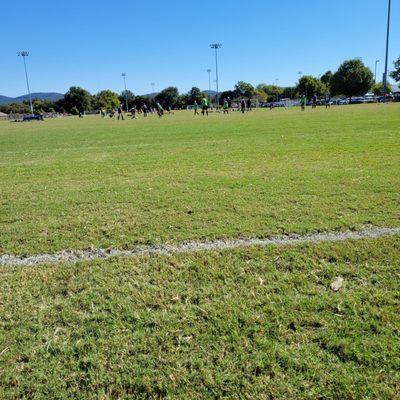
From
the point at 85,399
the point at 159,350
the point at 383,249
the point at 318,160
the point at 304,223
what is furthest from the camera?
the point at 318,160

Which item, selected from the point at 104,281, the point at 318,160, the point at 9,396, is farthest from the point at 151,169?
the point at 9,396

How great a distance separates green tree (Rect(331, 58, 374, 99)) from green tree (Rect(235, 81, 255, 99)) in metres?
43.5

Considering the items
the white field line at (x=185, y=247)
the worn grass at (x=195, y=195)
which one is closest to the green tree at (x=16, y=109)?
the worn grass at (x=195, y=195)

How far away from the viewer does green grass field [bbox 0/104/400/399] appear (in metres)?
2.65

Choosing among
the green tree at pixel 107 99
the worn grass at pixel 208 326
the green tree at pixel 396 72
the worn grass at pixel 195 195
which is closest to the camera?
the worn grass at pixel 208 326

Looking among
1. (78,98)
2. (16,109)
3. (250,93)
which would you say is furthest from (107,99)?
(250,93)

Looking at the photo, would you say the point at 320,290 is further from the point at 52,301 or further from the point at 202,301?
the point at 52,301

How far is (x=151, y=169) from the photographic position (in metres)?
9.89

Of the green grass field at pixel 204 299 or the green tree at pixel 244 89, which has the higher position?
the green tree at pixel 244 89

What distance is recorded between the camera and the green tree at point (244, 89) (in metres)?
164

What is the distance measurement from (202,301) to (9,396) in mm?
1659

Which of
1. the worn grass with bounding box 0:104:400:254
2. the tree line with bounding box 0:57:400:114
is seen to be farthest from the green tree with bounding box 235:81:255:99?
the worn grass with bounding box 0:104:400:254

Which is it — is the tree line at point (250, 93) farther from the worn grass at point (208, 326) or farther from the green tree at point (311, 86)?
the worn grass at point (208, 326)

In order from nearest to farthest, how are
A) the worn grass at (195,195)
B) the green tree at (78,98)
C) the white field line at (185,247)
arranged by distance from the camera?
the white field line at (185,247) → the worn grass at (195,195) → the green tree at (78,98)
